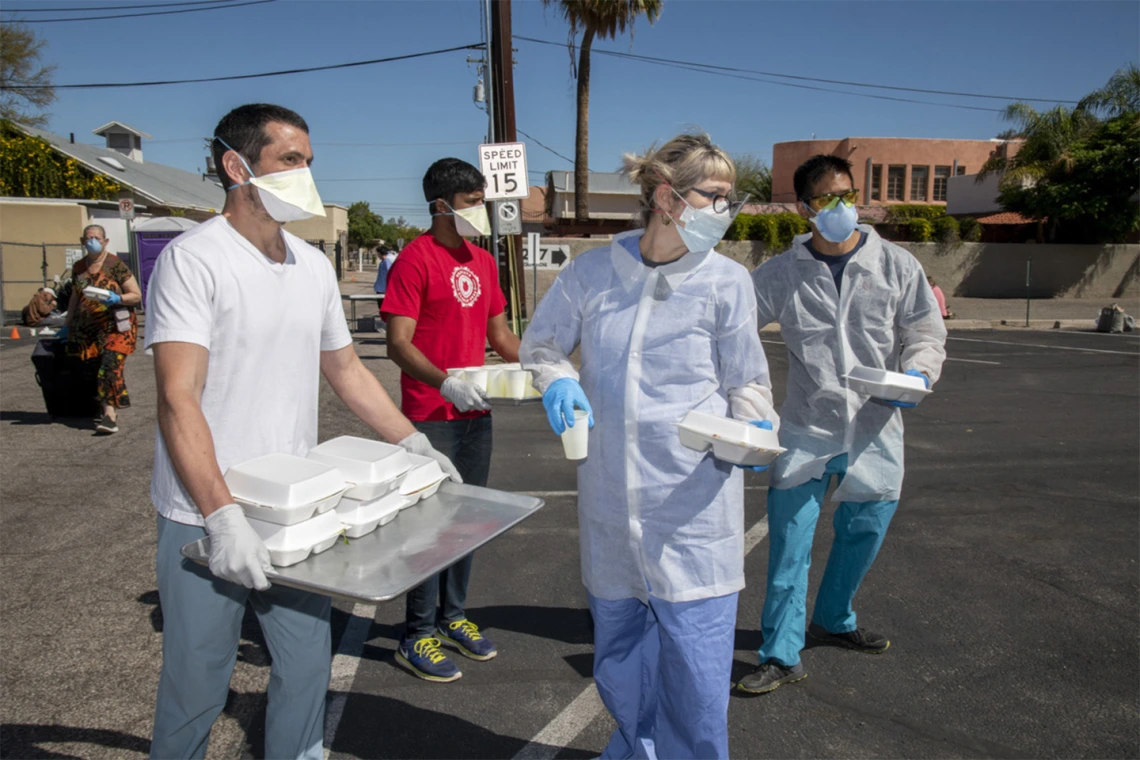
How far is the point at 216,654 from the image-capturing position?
2.28 metres

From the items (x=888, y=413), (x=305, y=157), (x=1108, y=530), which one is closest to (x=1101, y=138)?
(x=1108, y=530)

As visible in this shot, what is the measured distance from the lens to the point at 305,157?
8.11 ft

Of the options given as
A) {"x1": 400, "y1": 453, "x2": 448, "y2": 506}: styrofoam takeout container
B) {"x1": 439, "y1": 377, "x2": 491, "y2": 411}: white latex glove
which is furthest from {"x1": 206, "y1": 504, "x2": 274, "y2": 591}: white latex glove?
{"x1": 439, "y1": 377, "x2": 491, "y2": 411}: white latex glove

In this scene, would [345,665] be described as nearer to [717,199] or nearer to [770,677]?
[770,677]

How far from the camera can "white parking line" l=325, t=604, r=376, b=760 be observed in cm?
329

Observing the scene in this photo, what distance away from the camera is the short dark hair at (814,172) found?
148 inches

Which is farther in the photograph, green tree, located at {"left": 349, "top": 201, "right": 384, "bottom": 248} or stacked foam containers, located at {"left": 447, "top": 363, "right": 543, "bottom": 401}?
green tree, located at {"left": 349, "top": 201, "right": 384, "bottom": 248}

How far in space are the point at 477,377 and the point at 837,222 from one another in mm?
1645

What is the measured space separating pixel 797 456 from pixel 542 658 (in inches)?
57.4

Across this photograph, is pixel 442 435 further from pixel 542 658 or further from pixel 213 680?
pixel 213 680

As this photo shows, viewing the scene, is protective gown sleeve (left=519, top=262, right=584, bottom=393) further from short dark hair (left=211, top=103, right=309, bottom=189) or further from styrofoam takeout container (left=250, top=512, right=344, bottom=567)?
short dark hair (left=211, top=103, right=309, bottom=189)

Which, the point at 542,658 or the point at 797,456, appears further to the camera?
the point at 542,658

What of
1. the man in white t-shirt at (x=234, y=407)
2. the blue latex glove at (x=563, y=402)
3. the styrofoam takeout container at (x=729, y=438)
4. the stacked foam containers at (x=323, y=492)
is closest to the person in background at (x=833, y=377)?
the styrofoam takeout container at (x=729, y=438)

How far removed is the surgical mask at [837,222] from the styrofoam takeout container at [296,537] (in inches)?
95.8
